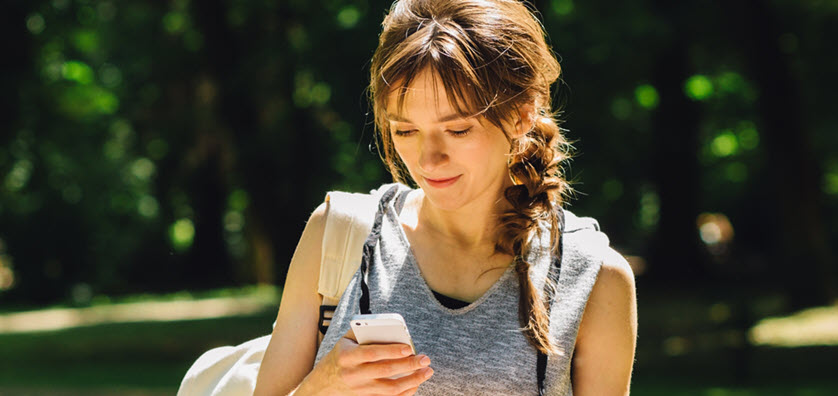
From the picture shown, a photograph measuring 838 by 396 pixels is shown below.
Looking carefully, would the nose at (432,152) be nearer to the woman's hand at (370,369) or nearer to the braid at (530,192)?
the braid at (530,192)

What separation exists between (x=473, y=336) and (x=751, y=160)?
25.0 meters

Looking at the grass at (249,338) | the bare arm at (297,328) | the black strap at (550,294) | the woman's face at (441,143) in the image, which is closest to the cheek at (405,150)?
the woman's face at (441,143)

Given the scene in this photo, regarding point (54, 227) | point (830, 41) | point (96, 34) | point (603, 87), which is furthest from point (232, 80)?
point (54, 227)

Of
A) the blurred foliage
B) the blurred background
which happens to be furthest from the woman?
the blurred foliage

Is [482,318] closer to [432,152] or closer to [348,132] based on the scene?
[432,152]

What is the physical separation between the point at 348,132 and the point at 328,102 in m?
0.75

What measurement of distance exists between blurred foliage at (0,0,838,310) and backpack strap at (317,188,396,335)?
9.14 metres

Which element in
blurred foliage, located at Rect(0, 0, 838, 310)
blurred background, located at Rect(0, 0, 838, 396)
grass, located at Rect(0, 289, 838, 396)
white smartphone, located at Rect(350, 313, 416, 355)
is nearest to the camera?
white smartphone, located at Rect(350, 313, 416, 355)

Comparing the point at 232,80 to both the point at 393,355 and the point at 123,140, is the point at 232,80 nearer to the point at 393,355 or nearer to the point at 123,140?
the point at 123,140

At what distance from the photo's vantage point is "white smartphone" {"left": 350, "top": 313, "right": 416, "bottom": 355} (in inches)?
71.5

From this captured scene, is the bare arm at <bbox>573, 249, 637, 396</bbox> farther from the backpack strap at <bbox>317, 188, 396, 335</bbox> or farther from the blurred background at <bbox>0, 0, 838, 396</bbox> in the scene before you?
the blurred background at <bbox>0, 0, 838, 396</bbox>

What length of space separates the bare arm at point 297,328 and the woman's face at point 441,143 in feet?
0.93

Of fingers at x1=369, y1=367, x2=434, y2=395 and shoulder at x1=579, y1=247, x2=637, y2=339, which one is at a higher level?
shoulder at x1=579, y1=247, x2=637, y2=339

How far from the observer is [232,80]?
1526 centimetres
